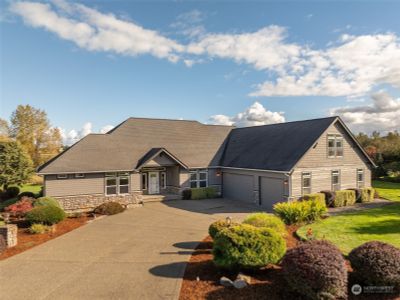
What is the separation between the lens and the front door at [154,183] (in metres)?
27.0

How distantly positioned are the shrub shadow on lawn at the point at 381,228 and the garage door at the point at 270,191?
20.6 feet

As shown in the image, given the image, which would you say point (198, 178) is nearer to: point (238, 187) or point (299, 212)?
point (238, 187)

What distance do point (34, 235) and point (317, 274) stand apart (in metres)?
14.0

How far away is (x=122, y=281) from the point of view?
9.30m

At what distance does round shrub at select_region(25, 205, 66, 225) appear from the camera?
1579 centimetres

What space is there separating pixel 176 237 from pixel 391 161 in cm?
4075

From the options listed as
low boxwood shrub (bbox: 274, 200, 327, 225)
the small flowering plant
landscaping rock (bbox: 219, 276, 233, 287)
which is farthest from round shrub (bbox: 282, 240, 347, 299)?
the small flowering plant

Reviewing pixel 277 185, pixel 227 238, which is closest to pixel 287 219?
pixel 277 185

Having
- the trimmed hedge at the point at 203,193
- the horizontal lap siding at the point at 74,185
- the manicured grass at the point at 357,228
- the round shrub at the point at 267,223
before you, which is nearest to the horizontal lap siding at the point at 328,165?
the manicured grass at the point at 357,228

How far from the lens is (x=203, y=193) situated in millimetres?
26500

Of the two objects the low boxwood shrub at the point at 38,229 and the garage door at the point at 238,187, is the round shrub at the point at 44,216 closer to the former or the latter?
the low boxwood shrub at the point at 38,229

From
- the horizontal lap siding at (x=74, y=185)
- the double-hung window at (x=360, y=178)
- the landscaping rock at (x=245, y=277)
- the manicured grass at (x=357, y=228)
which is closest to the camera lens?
the landscaping rock at (x=245, y=277)

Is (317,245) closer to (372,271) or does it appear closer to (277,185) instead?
(372,271)

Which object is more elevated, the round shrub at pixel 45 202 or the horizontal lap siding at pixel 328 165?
the horizontal lap siding at pixel 328 165
